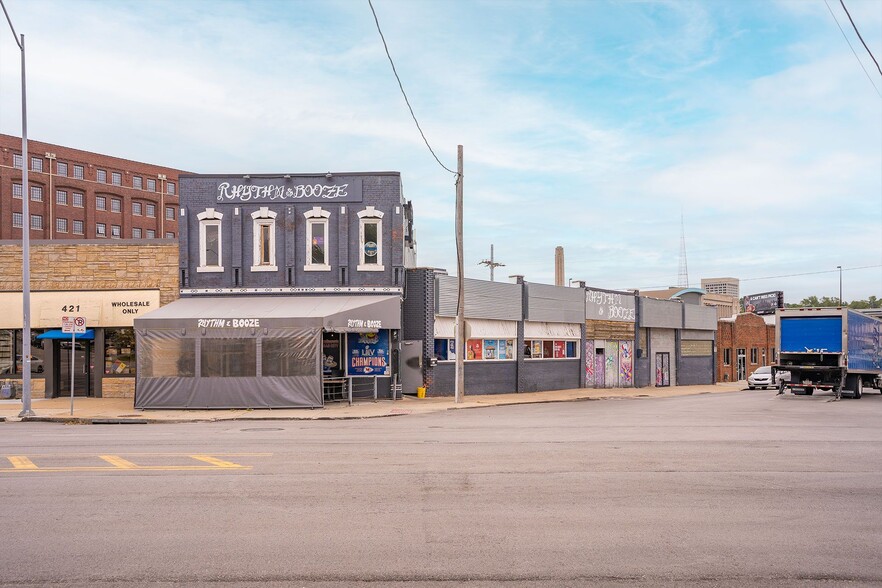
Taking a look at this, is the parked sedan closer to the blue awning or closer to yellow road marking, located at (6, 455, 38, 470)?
the blue awning

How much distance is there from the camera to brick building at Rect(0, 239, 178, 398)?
26.3 meters

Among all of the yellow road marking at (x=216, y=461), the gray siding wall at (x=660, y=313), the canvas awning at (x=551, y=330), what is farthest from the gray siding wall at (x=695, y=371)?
the yellow road marking at (x=216, y=461)

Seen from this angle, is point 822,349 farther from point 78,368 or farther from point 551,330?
point 78,368

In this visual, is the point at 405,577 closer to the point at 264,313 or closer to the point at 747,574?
the point at 747,574

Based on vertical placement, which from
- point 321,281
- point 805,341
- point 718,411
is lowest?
point 718,411

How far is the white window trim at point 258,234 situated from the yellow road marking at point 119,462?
554 inches

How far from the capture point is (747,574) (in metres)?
6.50

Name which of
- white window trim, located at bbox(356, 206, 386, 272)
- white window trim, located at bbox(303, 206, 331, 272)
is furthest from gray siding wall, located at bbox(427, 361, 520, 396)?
white window trim, located at bbox(303, 206, 331, 272)

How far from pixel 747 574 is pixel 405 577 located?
3031 millimetres

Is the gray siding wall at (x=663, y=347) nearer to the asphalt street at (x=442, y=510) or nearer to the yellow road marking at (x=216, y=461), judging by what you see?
the asphalt street at (x=442, y=510)

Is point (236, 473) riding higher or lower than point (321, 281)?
lower

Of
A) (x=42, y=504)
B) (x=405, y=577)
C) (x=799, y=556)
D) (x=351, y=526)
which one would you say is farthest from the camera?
(x=42, y=504)

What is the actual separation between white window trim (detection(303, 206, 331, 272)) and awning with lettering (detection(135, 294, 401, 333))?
1046 millimetres

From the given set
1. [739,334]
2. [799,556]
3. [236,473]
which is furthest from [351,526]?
[739,334]
